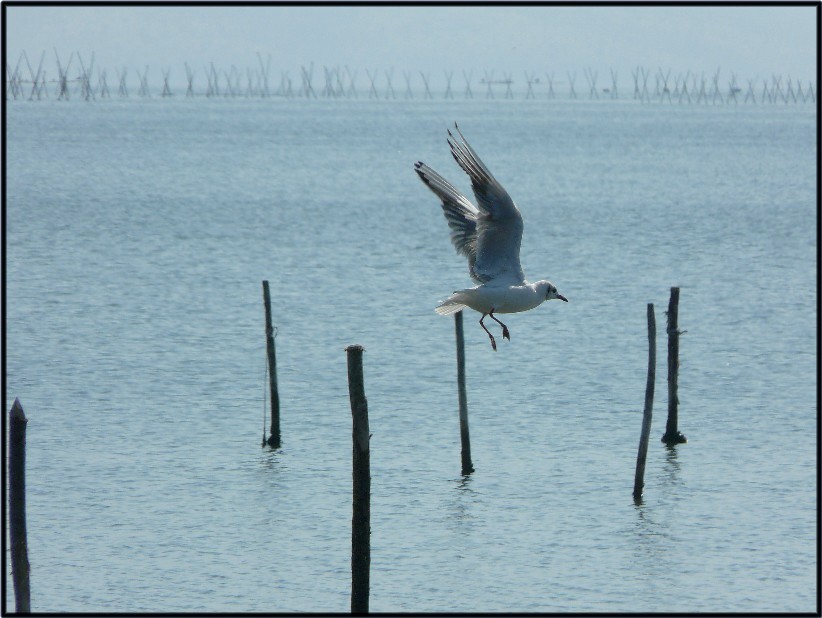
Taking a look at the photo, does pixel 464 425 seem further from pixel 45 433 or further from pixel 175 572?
pixel 45 433

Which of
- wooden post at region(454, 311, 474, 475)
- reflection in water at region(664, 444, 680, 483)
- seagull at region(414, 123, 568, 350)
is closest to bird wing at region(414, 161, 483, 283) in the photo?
seagull at region(414, 123, 568, 350)

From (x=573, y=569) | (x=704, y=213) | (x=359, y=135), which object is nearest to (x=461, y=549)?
(x=573, y=569)

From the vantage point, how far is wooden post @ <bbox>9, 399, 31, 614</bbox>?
640 inches

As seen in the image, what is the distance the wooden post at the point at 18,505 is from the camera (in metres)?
Result: 16.2

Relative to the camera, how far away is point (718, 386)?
34344 millimetres

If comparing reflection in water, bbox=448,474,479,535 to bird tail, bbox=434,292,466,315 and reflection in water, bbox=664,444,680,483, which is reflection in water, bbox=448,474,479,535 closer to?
reflection in water, bbox=664,444,680,483

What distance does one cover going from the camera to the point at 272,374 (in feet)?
87.5

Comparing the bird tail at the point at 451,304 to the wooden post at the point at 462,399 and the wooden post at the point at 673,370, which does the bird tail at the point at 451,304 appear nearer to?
the wooden post at the point at 462,399

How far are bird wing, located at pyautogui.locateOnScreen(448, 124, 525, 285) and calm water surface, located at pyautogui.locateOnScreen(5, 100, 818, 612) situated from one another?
538cm

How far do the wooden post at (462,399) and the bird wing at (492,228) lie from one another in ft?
19.6

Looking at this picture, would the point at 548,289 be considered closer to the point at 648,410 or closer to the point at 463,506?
the point at 648,410

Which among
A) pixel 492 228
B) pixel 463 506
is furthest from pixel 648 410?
pixel 492 228

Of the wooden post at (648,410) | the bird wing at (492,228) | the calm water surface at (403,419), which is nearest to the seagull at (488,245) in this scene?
A: the bird wing at (492,228)

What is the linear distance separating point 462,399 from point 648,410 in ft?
10.6
